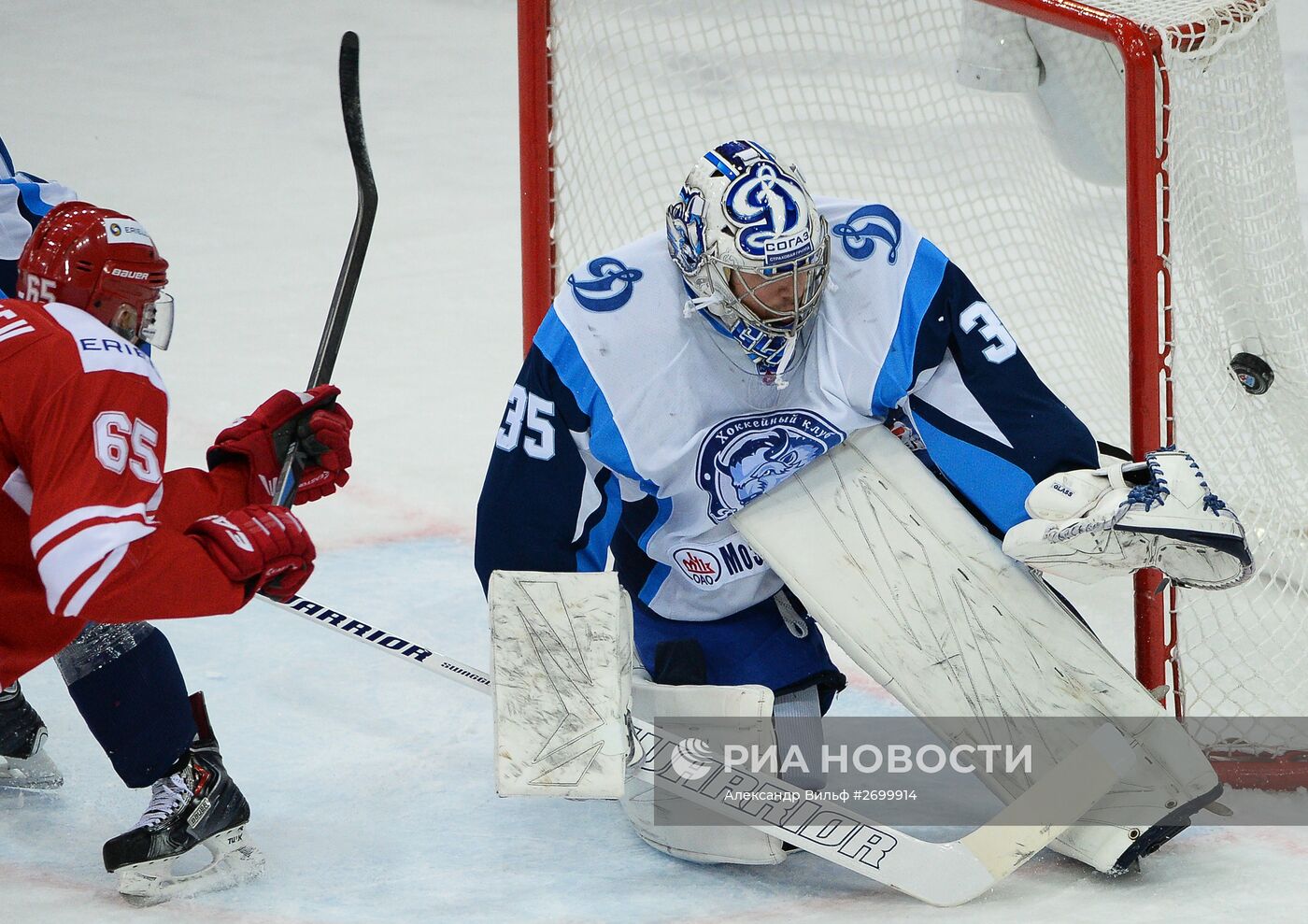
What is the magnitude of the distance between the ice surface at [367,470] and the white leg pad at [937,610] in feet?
0.58

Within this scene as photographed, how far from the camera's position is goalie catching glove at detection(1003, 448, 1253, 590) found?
182cm

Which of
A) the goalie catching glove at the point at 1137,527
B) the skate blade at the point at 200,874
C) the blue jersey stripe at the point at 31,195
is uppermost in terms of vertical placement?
the blue jersey stripe at the point at 31,195

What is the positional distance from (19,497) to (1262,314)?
1.76 meters

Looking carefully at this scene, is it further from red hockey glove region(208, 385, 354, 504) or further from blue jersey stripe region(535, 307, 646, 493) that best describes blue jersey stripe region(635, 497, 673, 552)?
red hockey glove region(208, 385, 354, 504)

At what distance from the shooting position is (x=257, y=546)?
188cm

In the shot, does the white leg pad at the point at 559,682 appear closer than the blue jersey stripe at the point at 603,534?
Yes

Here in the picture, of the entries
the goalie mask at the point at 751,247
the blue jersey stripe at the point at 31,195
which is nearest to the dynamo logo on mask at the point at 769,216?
the goalie mask at the point at 751,247

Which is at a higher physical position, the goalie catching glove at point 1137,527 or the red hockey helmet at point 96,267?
the red hockey helmet at point 96,267

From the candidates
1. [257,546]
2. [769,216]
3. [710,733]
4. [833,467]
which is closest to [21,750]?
[257,546]

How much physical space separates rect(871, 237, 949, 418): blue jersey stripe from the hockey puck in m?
0.58

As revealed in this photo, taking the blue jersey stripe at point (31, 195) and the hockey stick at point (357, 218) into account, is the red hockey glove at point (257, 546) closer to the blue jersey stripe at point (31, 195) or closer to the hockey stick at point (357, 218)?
the hockey stick at point (357, 218)

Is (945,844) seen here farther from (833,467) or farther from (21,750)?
(21,750)

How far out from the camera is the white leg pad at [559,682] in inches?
76.4

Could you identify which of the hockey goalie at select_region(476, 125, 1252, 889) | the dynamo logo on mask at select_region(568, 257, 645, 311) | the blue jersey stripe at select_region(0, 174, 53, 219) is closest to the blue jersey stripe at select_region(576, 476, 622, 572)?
the hockey goalie at select_region(476, 125, 1252, 889)
